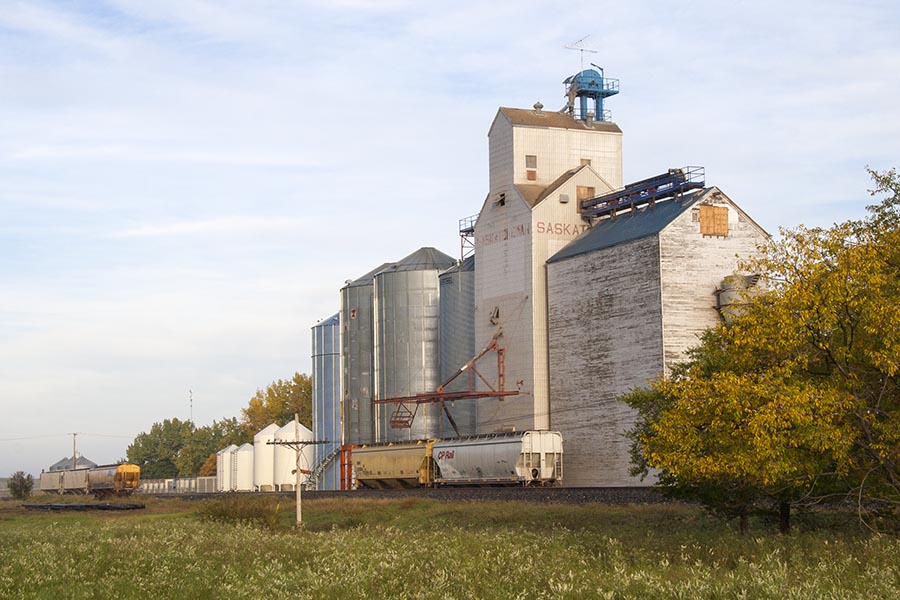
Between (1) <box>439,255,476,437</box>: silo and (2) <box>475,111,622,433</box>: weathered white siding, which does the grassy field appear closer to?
(2) <box>475,111,622,433</box>: weathered white siding

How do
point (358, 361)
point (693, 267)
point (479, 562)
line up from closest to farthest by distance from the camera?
point (479, 562), point (693, 267), point (358, 361)

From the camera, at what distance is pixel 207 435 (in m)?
160

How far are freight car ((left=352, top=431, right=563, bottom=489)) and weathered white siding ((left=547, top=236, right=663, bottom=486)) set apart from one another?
4.12m

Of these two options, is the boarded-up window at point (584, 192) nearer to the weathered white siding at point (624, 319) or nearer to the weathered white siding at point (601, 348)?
the weathered white siding at point (601, 348)

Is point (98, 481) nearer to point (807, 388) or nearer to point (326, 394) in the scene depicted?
point (326, 394)

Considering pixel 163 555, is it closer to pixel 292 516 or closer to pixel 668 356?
pixel 292 516

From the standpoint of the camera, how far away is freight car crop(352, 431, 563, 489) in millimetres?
61281

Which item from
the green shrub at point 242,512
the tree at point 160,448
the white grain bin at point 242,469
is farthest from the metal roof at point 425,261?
the tree at point 160,448

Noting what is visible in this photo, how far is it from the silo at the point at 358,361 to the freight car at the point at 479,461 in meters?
19.3

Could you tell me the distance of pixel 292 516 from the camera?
2194 inches

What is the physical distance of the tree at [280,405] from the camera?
458 feet

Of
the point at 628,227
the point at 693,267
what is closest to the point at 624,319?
the point at 693,267

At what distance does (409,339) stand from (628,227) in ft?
86.7

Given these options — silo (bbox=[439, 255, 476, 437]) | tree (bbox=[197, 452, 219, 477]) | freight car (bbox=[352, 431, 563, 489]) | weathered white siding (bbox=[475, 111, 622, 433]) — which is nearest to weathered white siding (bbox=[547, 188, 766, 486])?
weathered white siding (bbox=[475, 111, 622, 433])
